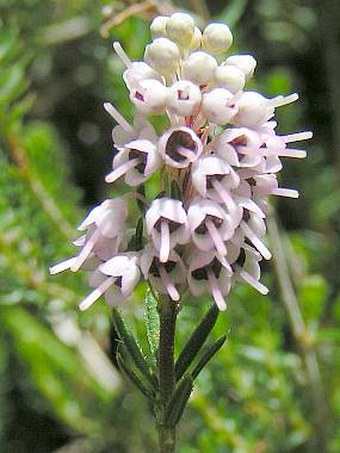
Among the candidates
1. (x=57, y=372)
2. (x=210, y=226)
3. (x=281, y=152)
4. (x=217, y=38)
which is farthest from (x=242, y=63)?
(x=57, y=372)

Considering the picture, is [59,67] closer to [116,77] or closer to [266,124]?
[116,77]

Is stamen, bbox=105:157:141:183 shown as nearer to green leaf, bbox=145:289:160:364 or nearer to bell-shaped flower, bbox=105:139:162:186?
bell-shaped flower, bbox=105:139:162:186

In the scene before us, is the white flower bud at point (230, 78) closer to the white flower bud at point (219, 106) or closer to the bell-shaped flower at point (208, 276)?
the white flower bud at point (219, 106)

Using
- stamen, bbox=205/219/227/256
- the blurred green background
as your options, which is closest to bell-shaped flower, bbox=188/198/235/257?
stamen, bbox=205/219/227/256

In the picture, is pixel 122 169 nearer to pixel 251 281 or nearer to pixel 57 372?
pixel 251 281

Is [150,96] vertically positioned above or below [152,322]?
above

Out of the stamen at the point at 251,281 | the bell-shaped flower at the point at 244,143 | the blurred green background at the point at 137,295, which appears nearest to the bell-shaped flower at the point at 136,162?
the bell-shaped flower at the point at 244,143

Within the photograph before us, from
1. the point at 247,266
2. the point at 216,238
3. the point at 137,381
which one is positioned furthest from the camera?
the point at 137,381
